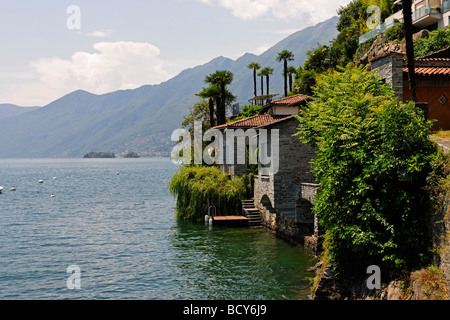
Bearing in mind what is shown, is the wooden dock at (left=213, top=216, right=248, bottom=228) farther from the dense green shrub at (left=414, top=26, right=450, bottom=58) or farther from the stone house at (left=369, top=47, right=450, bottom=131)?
the dense green shrub at (left=414, top=26, right=450, bottom=58)

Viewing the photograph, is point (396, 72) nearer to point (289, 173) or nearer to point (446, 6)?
point (289, 173)

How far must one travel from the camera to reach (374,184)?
56.4 feet

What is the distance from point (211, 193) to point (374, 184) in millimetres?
26007

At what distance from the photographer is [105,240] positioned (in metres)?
37.8

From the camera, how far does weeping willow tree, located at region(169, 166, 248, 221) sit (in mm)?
42188

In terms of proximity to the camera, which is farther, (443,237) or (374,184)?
(374,184)

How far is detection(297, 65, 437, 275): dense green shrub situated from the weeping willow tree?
2261cm

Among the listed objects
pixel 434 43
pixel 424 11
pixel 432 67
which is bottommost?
pixel 432 67

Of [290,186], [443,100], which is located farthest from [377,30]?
[290,186]

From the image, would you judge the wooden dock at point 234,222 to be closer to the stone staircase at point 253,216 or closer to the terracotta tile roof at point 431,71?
the stone staircase at point 253,216

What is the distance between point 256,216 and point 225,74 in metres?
33.2

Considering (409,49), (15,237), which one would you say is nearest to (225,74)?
(15,237)

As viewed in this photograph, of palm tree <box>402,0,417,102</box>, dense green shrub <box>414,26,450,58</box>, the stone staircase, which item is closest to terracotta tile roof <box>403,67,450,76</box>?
palm tree <box>402,0,417,102</box>
